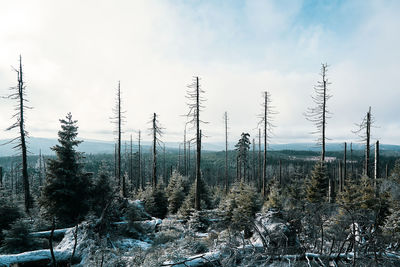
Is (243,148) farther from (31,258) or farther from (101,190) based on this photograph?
(31,258)

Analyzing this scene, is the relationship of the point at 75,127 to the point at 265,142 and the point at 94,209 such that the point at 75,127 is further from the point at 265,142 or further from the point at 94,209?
the point at 265,142

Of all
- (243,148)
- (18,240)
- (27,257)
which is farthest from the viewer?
(243,148)

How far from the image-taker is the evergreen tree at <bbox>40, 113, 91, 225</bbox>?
995cm

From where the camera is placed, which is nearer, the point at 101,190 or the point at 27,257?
the point at 27,257

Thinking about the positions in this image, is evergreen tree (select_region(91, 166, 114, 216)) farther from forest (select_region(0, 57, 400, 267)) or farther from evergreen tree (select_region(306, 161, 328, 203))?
evergreen tree (select_region(306, 161, 328, 203))

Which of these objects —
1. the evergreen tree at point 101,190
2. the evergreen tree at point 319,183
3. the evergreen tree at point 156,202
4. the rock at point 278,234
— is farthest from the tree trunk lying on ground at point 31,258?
the evergreen tree at point 319,183

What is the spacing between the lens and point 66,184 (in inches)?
396

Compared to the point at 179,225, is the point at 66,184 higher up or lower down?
higher up

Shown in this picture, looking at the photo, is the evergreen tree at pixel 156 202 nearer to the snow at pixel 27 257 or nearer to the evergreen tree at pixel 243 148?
the snow at pixel 27 257

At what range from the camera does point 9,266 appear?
16.9ft

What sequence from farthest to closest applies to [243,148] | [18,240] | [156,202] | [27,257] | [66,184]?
1. [243,148]
2. [156,202]
3. [66,184]
4. [18,240]
5. [27,257]

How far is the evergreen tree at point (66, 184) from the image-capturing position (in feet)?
32.6

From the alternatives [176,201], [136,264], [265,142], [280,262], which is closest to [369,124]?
[265,142]

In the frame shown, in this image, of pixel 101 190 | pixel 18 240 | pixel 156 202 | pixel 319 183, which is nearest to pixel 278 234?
pixel 18 240
